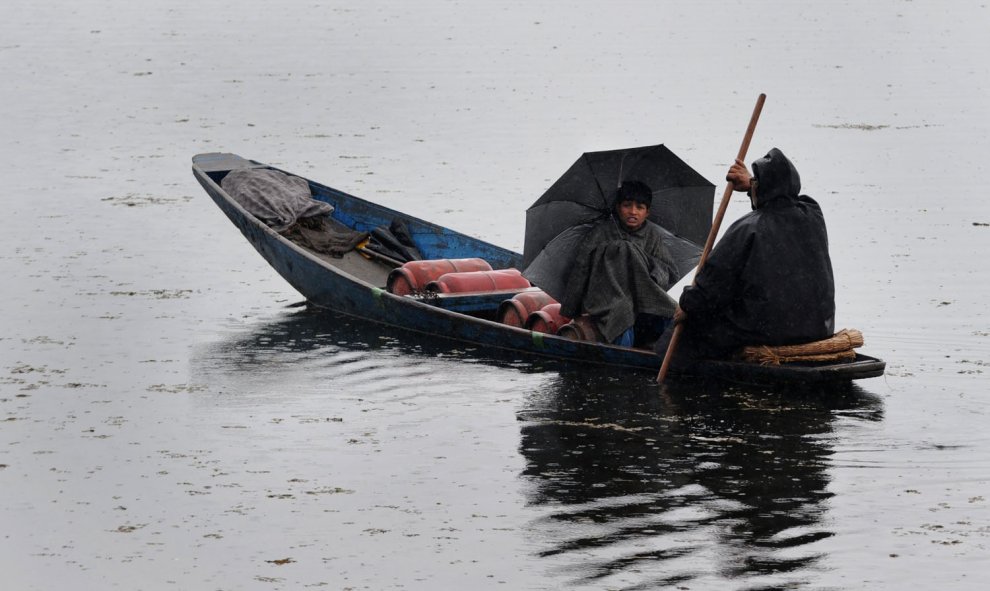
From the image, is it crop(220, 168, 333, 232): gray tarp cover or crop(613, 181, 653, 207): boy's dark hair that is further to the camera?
crop(220, 168, 333, 232): gray tarp cover

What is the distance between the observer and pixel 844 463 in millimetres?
8211

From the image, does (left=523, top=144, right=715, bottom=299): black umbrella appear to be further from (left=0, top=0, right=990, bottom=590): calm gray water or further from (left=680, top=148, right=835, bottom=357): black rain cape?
(left=680, top=148, right=835, bottom=357): black rain cape

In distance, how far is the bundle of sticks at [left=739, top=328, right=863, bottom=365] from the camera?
919cm

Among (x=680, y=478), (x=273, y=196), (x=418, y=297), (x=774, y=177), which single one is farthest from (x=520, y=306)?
(x=273, y=196)

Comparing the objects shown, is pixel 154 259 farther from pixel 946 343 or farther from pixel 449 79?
pixel 449 79

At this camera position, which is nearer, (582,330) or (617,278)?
(617,278)

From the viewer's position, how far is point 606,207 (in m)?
10.1

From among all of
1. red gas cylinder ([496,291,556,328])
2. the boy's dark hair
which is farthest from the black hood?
red gas cylinder ([496,291,556,328])

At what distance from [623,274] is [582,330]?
442 mm

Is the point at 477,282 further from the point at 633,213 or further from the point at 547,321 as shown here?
the point at 633,213

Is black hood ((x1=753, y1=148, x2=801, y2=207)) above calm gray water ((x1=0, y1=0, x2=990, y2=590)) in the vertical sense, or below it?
above

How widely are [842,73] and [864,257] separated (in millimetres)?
12891

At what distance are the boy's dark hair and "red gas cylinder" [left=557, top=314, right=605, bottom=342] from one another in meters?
0.78

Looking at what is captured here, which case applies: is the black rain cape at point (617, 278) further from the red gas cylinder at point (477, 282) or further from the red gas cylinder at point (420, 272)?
the red gas cylinder at point (420, 272)
